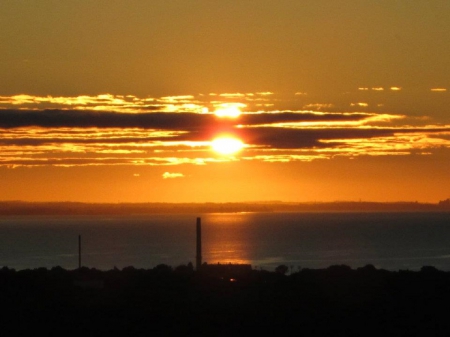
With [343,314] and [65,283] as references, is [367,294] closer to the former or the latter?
[343,314]

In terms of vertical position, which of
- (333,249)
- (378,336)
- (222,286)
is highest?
(333,249)

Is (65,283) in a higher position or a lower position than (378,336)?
higher

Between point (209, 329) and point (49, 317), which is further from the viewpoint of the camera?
point (49, 317)

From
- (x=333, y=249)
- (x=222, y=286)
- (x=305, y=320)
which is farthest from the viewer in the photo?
(x=333, y=249)

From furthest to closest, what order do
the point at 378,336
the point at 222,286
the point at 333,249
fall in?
the point at 333,249, the point at 222,286, the point at 378,336

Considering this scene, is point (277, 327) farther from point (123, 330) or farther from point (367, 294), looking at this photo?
point (367, 294)

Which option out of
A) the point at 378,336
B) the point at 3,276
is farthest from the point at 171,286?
the point at 378,336
